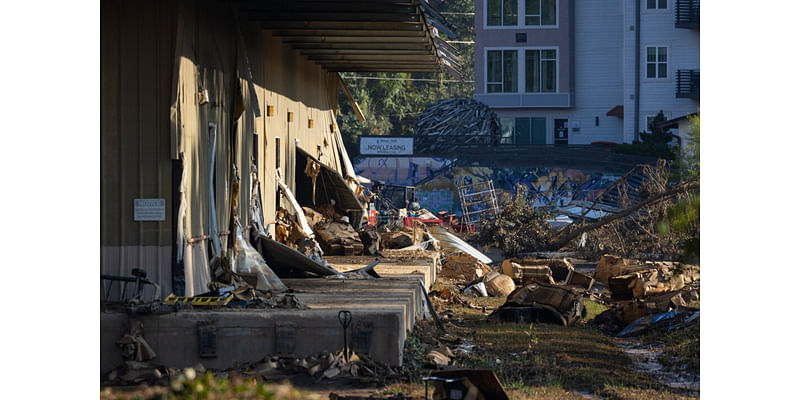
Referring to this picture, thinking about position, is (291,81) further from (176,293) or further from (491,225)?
(491,225)

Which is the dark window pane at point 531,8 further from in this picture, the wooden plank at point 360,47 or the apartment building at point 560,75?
the wooden plank at point 360,47

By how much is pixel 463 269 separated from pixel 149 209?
37.2 feet

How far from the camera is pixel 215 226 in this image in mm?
12938

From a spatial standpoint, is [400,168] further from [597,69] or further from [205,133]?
[205,133]

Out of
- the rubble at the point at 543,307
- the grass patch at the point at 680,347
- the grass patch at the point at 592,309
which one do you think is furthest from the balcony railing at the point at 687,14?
the grass patch at the point at 680,347

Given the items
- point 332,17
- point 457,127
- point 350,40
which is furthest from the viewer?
point 457,127

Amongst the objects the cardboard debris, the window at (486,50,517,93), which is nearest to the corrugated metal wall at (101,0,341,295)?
the cardboard debris

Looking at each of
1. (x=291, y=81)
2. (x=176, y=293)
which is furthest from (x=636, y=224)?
(x=176, y=293)

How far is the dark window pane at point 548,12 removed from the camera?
4594cm

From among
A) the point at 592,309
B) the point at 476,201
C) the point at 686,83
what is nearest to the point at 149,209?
the point at 592,309

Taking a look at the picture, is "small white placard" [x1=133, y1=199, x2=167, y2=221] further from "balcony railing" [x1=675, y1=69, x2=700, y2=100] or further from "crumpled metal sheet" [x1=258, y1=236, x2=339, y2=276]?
"balcony railing" [x1=675, y1=69, x2=700, y2=100]

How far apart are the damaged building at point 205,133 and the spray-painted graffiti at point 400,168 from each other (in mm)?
24937

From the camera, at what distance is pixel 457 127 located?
4553 centimetres

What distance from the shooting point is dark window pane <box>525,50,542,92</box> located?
4631 centimetres
